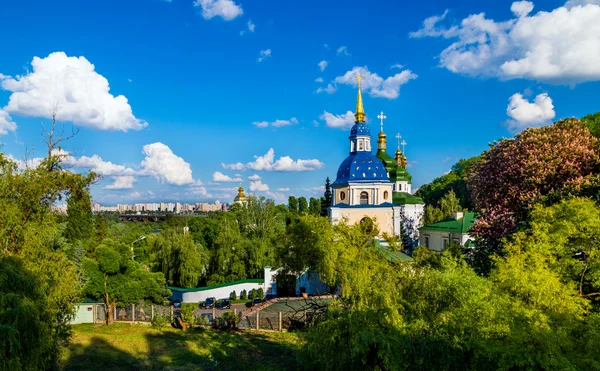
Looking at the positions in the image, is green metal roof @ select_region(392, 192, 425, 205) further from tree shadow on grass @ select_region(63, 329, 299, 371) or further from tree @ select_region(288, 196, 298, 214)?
tree shadow on grass @ select_region(63, 329, 299, 371)

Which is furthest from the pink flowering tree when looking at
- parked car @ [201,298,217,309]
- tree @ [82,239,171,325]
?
parked car @ [201,298,217,309]

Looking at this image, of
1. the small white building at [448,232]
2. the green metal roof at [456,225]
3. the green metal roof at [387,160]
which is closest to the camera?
the small white building at [448,232]

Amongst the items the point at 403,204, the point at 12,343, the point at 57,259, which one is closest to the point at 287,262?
the point at 57,259

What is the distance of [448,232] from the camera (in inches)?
1462

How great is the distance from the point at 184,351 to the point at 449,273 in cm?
1138

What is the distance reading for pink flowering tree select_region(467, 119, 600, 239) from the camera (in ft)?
41.9

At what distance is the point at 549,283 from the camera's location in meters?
7.81

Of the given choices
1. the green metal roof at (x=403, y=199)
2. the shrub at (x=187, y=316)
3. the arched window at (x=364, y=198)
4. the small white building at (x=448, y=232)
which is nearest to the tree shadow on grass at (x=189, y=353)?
the shrub at (x=187, y=316)

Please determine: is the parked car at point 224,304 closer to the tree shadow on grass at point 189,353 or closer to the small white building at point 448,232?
the tree shadow on grass at point 189,353

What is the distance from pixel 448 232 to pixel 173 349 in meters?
29.0

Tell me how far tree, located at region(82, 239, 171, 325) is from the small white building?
26.1 meters

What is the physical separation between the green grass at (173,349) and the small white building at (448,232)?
2289cm

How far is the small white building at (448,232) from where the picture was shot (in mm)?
35500

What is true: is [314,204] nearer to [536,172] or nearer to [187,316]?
[187,316]
